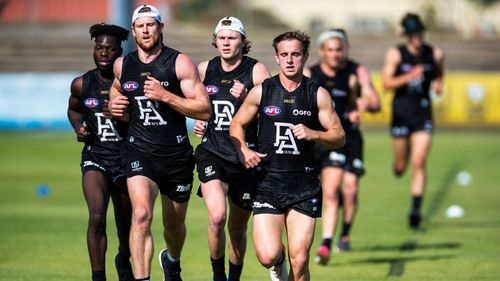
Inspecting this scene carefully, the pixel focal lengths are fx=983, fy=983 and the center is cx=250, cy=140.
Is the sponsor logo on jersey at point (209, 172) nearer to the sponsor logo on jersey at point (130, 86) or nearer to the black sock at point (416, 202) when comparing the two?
the sponsor logo on jersey at point (130, 86)

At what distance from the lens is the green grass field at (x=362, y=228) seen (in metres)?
11.6

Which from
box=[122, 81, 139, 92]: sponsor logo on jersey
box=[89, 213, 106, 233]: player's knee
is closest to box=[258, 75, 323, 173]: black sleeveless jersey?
box=[122, 81, 139, 92]: sponsor logo on jersey

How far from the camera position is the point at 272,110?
351 inches

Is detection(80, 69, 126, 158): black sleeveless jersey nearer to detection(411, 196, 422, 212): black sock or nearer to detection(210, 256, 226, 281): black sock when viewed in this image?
detection(210, 256, 226, 281): black sock

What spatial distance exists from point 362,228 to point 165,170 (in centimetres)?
651

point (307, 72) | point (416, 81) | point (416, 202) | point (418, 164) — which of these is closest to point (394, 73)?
point (416, 81)

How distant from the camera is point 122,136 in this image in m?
9.91

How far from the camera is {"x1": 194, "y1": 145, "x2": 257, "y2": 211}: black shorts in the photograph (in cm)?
968

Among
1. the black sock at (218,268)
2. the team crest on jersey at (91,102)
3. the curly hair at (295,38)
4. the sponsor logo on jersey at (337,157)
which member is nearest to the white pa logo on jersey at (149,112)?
the team crest on jersey at (91,102)

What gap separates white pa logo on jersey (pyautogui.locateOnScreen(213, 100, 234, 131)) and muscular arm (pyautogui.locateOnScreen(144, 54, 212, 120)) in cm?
47

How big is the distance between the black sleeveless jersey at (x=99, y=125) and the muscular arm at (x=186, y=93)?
0.91m

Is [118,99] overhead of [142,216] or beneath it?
overhead

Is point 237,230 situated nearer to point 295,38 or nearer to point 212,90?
point 212,90

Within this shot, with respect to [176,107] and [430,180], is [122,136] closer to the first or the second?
[176,107]
